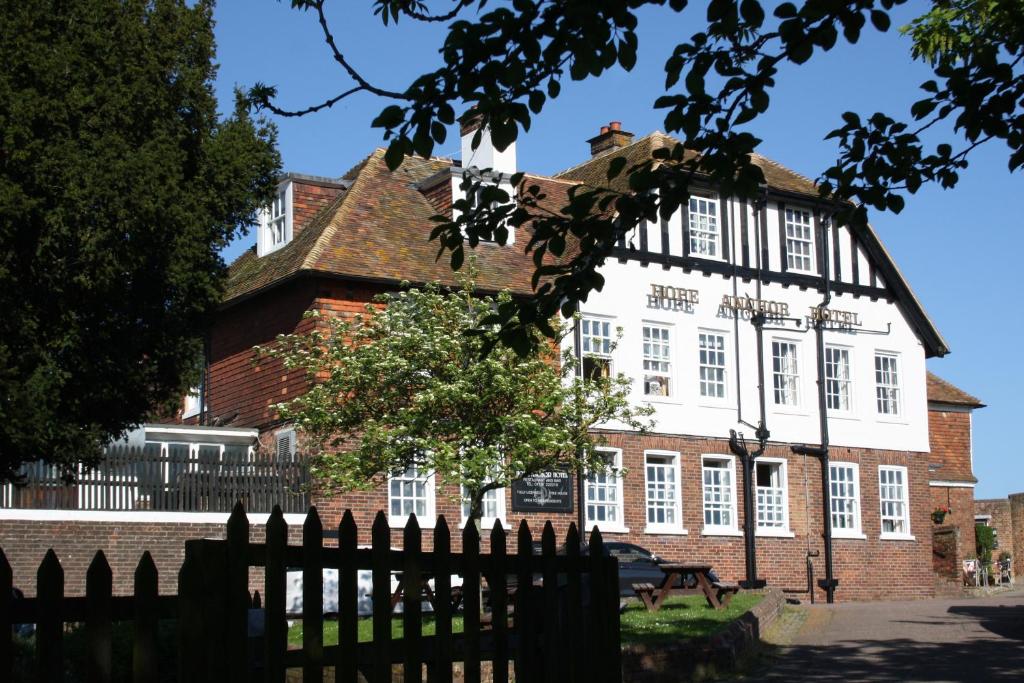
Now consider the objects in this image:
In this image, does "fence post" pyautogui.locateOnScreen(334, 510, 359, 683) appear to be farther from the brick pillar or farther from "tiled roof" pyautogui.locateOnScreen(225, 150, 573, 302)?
the brick pillar

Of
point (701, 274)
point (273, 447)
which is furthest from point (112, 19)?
point (701, 274)

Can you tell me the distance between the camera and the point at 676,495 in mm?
31422

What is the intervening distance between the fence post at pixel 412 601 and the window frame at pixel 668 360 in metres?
24.4

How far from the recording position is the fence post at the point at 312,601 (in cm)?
615

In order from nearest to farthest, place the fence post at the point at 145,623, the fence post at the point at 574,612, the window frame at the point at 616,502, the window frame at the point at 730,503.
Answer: the fence post at the point at 145,623 < the fence post at the point at 574,612 < the window frame at the point at 616,502 < the window frame at the point at 730,503

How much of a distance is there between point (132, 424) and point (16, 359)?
2.74 meters

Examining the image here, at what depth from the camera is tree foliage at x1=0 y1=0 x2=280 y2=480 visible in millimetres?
15461

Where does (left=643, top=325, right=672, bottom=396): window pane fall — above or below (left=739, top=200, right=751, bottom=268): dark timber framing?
below

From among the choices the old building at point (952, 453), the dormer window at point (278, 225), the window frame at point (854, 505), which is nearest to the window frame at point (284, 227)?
the dormer window at point (278, 225)

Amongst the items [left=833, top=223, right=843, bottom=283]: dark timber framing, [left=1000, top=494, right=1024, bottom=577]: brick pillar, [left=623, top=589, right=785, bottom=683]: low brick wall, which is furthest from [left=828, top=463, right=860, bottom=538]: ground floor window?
[left=1000, top=494, right=1024, bottom=577]: brick pillar

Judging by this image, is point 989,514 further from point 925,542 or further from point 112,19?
point 112,19

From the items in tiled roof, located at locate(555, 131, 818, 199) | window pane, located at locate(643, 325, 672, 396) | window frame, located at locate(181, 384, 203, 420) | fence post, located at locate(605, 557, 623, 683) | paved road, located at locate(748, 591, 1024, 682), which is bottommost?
paved road, located at locate(748, 591, 1024, 682)

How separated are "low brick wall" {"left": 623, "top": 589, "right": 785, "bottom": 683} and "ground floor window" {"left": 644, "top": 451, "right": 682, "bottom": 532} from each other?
13703mm

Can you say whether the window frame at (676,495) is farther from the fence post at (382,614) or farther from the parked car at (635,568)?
the fence post at (382,614)
